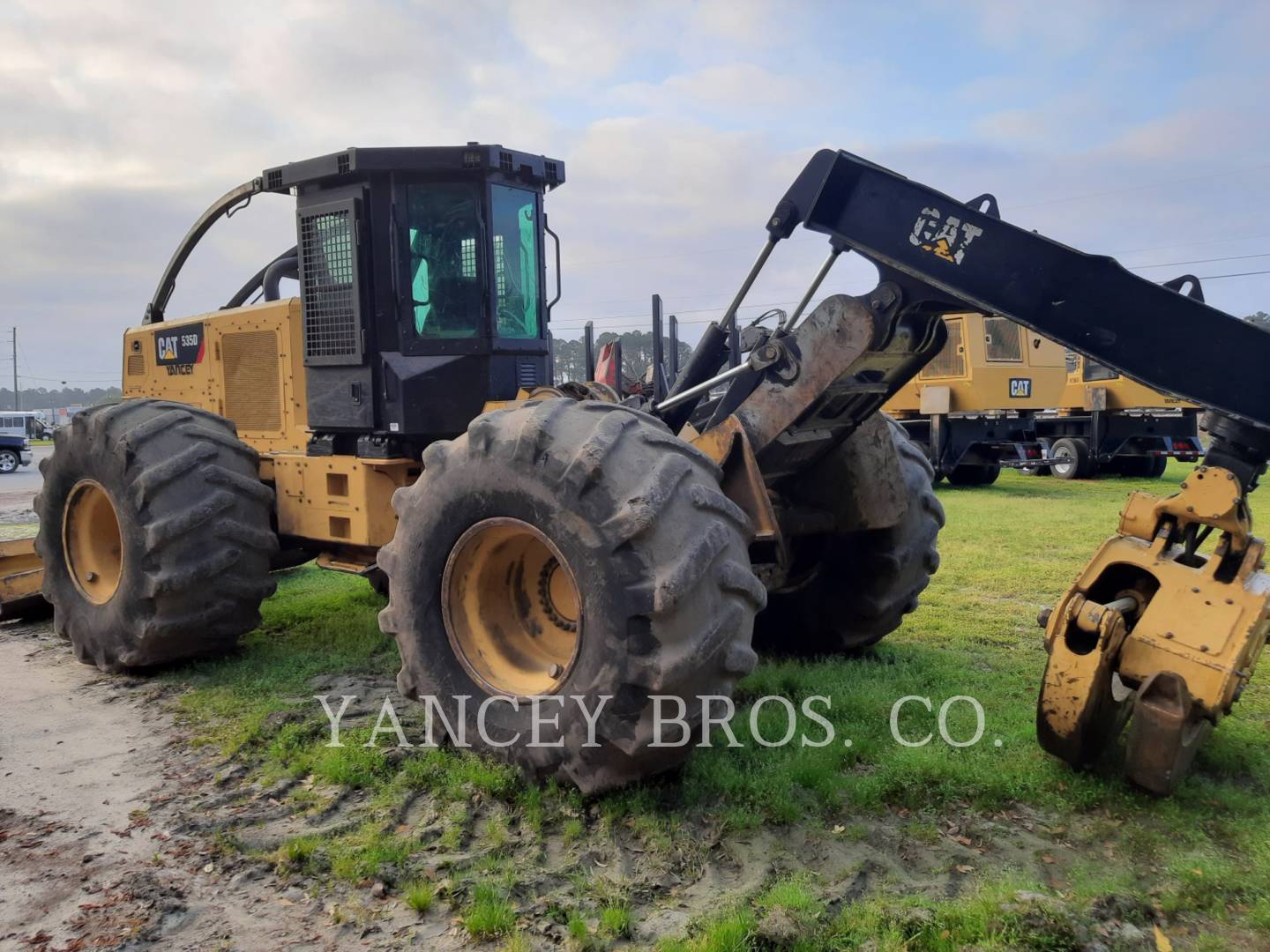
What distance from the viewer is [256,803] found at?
3.90 metres

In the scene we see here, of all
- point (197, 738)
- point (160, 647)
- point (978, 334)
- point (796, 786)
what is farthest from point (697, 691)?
point (978, 334)

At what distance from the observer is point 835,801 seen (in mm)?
3754

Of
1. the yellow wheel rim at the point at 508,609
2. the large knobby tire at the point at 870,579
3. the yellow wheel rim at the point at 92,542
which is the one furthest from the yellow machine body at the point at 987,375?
the yellow wheel rim at the point at 508,609

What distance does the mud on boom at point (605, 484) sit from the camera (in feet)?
11.7

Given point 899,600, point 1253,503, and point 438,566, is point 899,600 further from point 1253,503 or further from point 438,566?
point 1253,503

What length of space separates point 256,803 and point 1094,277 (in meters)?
3.70

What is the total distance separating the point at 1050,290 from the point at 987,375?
1436 centimetres

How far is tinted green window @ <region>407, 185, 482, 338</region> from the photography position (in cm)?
550

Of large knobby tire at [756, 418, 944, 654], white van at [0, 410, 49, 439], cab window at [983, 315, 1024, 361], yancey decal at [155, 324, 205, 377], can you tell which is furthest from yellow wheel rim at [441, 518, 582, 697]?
white van at [0, 410, 49, 439]

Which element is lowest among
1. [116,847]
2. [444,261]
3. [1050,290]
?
[116,847]

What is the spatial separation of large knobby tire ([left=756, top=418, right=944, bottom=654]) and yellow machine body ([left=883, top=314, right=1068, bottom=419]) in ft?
38.8

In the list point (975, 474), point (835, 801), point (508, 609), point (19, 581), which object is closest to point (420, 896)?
point (508, 609)

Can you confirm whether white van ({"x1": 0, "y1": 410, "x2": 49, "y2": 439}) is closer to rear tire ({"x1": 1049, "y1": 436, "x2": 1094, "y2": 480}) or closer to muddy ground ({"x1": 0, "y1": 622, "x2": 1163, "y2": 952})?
rear tire ({"x1": 1049, "y1": 436, "x2": 1094, "y2": 480})

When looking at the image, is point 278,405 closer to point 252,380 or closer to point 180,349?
point 252,380
